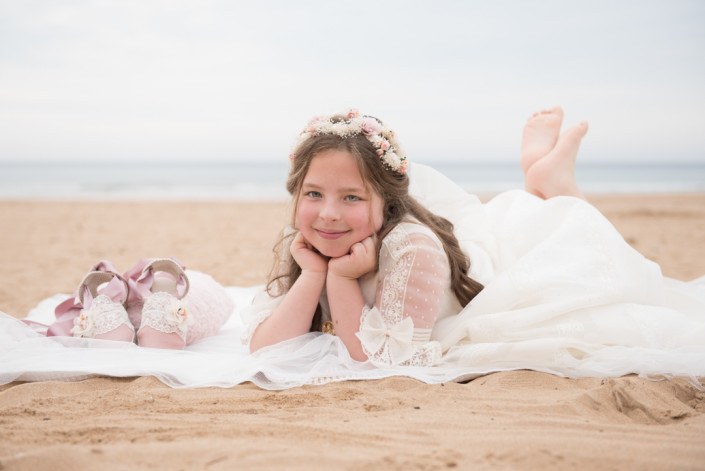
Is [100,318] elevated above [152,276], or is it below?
below

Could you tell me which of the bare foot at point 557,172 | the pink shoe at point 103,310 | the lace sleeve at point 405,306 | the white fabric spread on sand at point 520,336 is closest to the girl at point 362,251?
the lace sleeve at point 405,306

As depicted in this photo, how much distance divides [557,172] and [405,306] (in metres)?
2.01

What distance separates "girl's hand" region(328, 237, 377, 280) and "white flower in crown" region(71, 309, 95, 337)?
4.55ft

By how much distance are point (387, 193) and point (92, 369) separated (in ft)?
5.45

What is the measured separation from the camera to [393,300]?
317 cm

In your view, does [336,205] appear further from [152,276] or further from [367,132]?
[152,276]

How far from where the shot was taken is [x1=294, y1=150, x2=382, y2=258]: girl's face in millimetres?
3168

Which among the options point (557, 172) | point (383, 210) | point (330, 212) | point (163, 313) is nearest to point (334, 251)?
point (330, 212)

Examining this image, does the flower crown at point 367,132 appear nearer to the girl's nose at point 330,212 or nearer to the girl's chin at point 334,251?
the girl's nose at point 330,212

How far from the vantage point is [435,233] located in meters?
3.48

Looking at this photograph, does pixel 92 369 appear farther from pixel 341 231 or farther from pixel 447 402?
pixel 447 402

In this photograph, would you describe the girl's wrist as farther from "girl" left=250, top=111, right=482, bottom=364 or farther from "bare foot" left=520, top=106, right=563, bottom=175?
"bare foot" left=520, top=106, right=563, bottom=175

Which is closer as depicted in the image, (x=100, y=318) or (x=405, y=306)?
(x=405, y=306)

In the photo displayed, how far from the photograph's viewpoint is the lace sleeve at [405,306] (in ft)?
10.3
